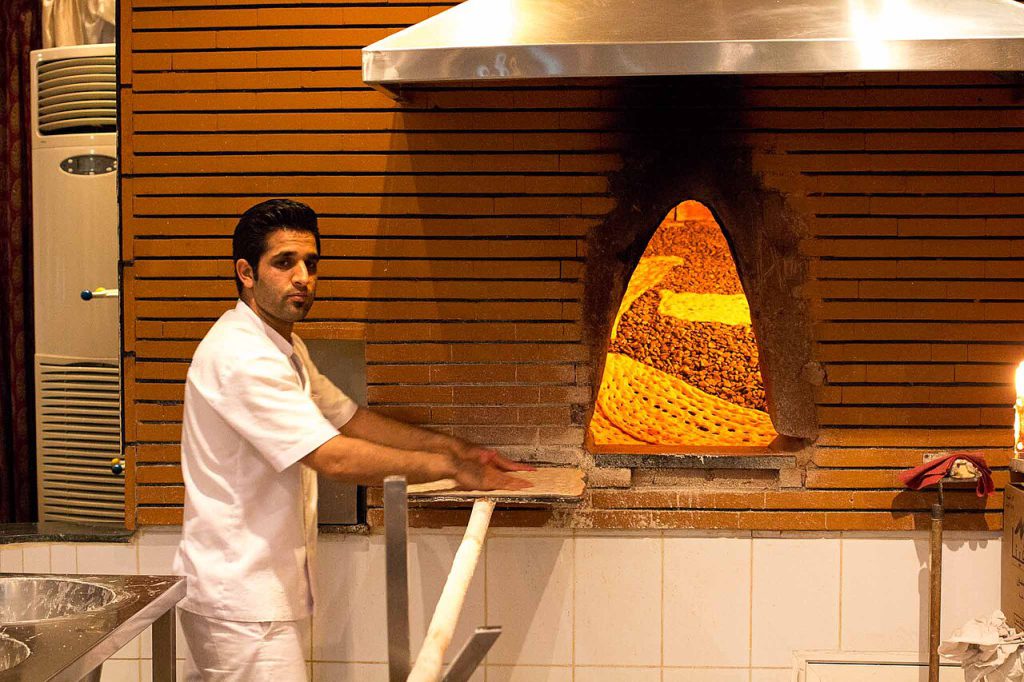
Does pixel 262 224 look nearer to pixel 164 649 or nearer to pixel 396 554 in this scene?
pixel 164 649

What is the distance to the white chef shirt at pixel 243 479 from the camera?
2252 mm

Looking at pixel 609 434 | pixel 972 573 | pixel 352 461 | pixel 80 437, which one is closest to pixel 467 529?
pixel 352 461

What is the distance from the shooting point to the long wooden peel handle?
1.36 m

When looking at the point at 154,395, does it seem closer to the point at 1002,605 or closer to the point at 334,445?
the point at 334,445

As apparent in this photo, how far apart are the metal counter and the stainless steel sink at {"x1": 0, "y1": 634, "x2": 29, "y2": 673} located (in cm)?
1

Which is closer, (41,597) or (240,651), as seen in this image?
(41,597)

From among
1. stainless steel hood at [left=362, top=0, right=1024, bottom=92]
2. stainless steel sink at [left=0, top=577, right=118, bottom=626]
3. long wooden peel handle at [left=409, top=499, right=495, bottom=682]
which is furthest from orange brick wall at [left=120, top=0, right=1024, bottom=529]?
long wooden peel handle at [left=409, top=499, right=495, bottom=682]

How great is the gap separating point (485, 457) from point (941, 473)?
1317 mm

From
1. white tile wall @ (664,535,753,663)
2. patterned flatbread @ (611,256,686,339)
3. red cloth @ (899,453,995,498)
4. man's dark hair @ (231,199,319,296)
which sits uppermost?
man's dark hair @ (231,199,319,296)

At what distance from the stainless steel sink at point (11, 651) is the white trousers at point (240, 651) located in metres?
0.55

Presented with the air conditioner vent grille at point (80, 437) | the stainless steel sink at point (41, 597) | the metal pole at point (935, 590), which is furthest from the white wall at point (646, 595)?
the stainless steel sink at point (41, 597)

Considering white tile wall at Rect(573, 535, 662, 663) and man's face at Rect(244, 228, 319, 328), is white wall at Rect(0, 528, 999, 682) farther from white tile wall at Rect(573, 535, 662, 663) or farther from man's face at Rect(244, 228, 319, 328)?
man's face at Rect(244, 228, 319, 328)

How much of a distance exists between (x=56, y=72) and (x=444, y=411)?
1.93 meters

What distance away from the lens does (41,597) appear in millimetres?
2186
